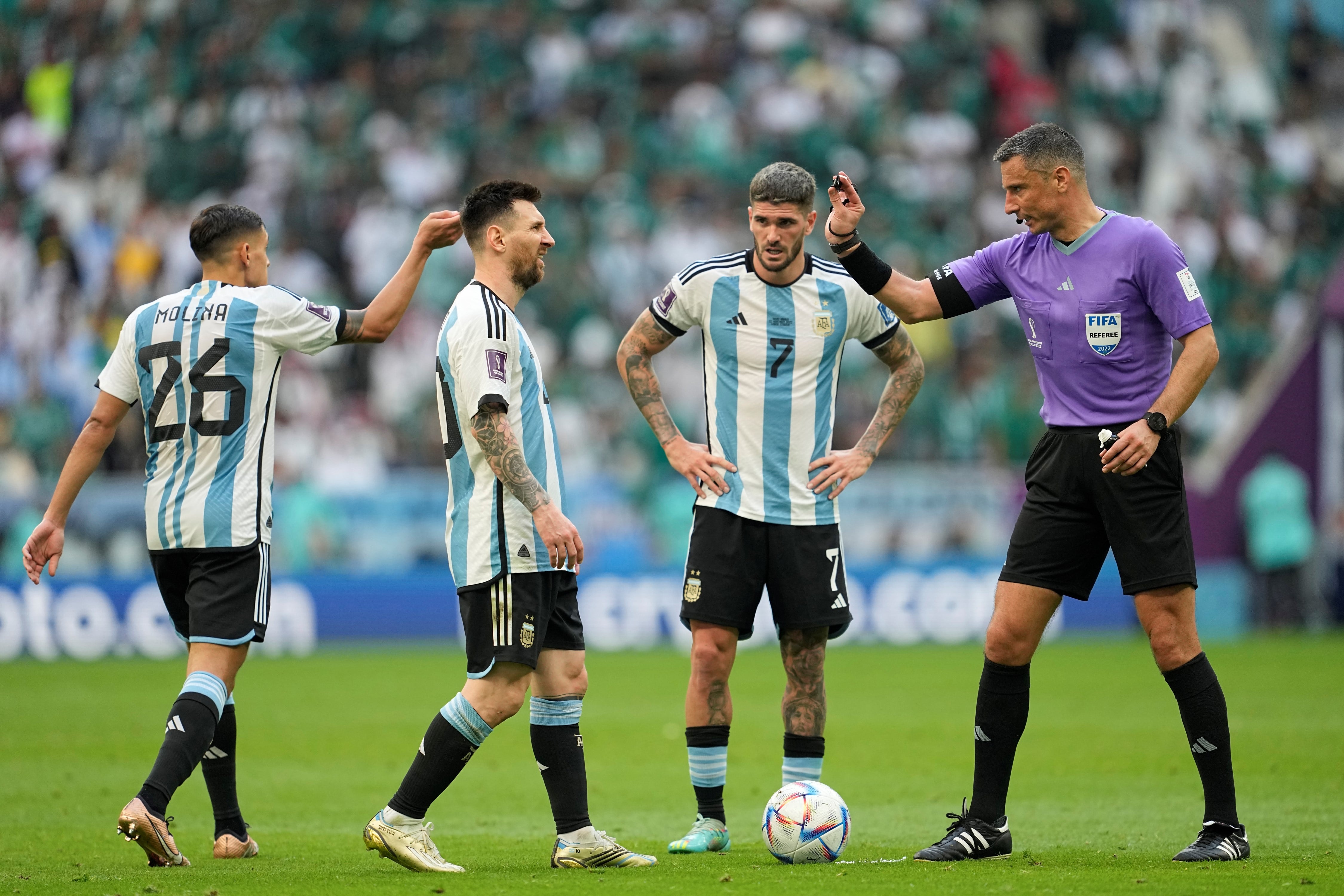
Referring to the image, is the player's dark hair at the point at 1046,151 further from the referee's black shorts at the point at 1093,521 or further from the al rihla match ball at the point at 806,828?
the al rihla match ball at the point at 806,828

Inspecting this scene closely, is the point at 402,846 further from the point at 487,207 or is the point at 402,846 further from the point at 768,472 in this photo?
the point at 487,207

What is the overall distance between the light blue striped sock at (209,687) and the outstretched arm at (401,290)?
1.43 meters

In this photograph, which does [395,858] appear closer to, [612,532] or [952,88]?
[612,532]

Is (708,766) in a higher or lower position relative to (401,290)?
lower

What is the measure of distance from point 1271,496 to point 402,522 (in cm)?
1011

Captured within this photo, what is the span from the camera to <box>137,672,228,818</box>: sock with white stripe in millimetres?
5816

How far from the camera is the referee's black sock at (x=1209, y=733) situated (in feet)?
19.6

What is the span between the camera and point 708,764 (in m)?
6.52

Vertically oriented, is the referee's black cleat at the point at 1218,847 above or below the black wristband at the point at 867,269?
below

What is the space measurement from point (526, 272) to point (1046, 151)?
208 cm

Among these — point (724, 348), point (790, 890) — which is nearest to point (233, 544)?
point (724, 348)

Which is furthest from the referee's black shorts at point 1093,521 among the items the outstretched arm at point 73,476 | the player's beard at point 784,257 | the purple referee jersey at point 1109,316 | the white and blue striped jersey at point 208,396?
the outstretched arm at point 73,476

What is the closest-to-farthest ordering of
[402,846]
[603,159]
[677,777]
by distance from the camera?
[402,846] < [677,777] < [603,159]

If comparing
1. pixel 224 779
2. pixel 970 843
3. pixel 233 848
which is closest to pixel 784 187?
pixel 970 843
